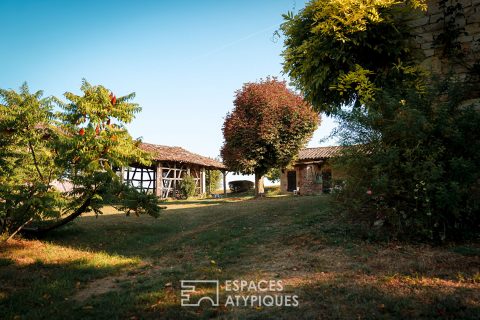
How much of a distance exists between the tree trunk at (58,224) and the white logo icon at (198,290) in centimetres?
470

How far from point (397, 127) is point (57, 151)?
26.1 feet

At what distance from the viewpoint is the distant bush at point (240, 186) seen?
39.2 meters

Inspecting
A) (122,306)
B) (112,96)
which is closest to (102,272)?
(122,306)

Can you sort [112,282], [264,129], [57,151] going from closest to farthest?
[112,282] → [57,151] → [264,129]

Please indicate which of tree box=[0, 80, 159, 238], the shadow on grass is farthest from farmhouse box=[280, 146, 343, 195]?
the shadow on grass

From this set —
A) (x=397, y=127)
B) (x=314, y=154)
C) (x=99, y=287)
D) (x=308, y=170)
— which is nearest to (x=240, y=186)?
(x=308, y=170)

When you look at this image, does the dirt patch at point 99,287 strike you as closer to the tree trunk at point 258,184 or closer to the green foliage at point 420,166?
→ the green foliage at point 420,166

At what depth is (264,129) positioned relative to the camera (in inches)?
743

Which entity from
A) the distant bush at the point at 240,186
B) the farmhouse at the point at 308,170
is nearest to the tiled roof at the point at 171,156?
the farmhouse at the point at 308,170

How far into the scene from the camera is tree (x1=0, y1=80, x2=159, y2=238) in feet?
24.3

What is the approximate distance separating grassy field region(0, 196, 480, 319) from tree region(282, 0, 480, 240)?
0.73 m

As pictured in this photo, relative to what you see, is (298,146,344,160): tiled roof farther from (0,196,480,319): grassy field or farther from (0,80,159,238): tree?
(0,80,159,238): tree

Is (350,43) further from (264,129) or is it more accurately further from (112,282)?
(264,129)
